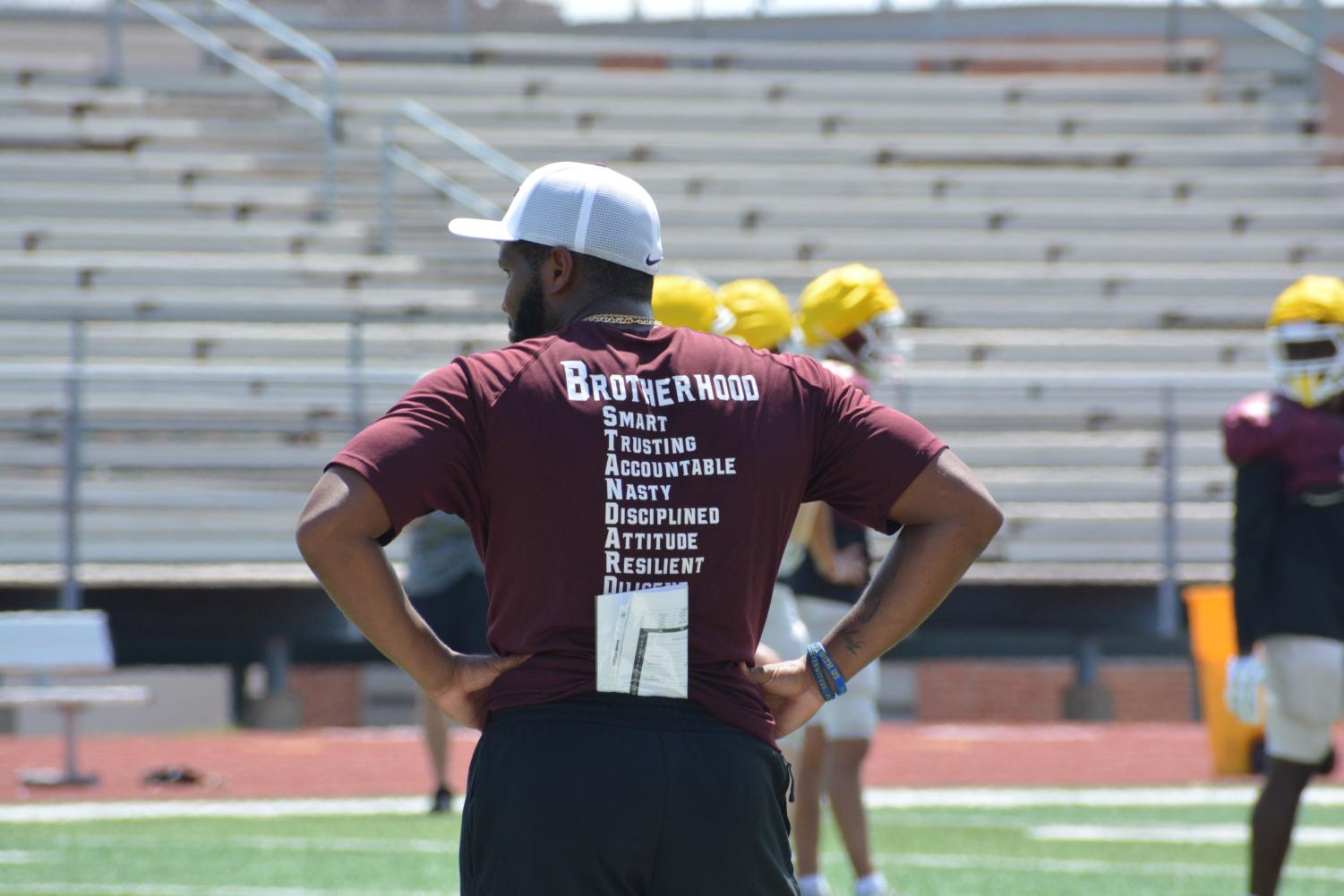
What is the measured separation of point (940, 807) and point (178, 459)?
6354 mm

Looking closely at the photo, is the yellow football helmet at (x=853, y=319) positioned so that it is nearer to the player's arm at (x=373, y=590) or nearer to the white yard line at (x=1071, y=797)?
the white yard line at (x=1071, y=797)

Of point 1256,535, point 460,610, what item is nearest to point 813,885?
point 1256,535

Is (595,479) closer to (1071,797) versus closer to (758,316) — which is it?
(758,316)

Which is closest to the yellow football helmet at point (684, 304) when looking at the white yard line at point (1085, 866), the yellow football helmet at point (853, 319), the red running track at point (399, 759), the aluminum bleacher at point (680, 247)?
the yellow football helmet at point (853, 319)

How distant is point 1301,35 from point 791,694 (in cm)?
1873

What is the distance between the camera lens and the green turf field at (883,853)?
7238 millimetres

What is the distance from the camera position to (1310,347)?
19.6 ft

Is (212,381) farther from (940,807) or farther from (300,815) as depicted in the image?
(940,807)

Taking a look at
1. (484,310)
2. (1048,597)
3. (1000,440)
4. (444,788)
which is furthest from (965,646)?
(444,788)

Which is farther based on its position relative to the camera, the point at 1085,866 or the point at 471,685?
the point at 1085,866

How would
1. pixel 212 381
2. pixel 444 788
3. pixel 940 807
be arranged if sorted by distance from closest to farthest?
pixel 444 788 → pixel 940 807 → pixel 212 381

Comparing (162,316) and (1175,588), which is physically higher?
(162,316)

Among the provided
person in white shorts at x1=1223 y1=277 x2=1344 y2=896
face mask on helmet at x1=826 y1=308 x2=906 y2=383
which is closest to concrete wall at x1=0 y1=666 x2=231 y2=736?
face mask on helmet at x1=826 y1=308 x2=906 y2=383

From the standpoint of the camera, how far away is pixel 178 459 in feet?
45.4
